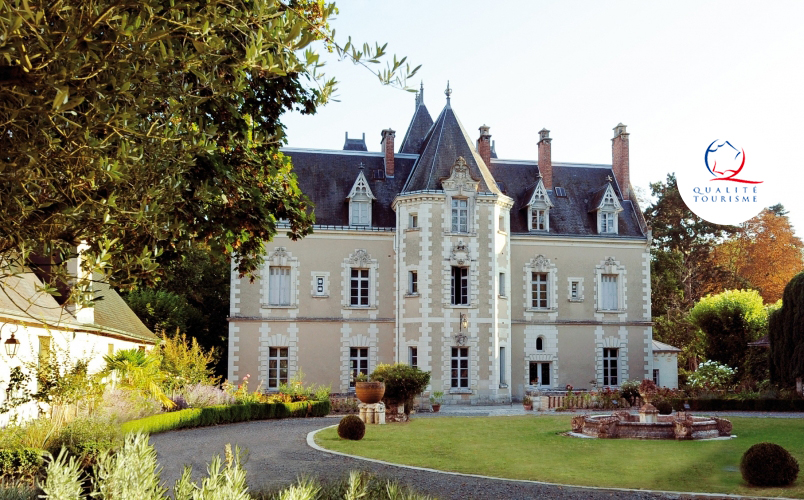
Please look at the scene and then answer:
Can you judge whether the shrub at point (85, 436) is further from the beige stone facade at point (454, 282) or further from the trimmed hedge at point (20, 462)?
the beige stone facade at point (454, 282)

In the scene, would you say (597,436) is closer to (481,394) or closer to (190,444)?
(190,444)

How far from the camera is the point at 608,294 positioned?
32.0 metres

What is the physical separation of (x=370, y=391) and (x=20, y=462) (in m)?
10.0

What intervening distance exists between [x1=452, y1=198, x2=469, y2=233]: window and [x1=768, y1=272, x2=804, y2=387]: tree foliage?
10.7 m

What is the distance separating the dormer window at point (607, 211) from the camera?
1256 inches

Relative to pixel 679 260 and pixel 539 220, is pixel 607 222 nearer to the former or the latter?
pixel 539 220

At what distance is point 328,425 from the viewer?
795 inches

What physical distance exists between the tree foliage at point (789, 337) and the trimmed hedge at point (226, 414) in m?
14.5

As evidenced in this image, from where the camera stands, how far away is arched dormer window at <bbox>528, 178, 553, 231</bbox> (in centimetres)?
3170

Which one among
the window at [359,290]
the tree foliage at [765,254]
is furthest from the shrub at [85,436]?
the tree foliage at [765,254]

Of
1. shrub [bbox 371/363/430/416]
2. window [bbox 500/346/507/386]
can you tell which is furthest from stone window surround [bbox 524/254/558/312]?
shrub [bbox 371/363/430/416]

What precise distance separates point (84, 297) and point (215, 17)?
182 cm

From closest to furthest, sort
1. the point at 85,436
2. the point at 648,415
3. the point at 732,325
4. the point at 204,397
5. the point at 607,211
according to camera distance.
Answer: the point at 85,436, the point at 648,415, the point at 204,397, the point at 607,211, the point at 732,325

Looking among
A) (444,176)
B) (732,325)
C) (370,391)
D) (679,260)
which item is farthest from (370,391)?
(679,260)
